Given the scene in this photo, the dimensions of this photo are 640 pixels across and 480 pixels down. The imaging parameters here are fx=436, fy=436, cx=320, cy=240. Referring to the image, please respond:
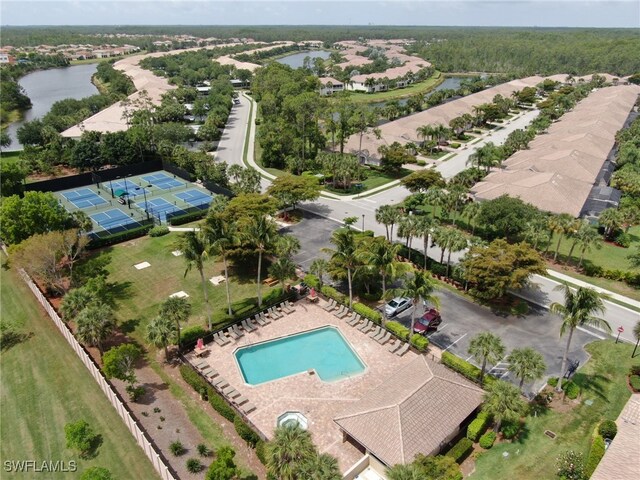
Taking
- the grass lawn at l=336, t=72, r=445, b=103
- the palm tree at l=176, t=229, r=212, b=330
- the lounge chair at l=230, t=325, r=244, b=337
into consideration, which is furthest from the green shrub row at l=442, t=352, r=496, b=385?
the grass lawn at l=336, t=72, r=445, b=103

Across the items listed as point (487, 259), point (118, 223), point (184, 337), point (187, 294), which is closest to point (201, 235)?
point (184, 337)

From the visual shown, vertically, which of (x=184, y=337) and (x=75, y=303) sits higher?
(x=75, y=303)

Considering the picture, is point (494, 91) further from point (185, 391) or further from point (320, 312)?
point (185, 391)

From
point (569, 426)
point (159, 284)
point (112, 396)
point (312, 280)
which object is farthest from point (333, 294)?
point (569, 426)

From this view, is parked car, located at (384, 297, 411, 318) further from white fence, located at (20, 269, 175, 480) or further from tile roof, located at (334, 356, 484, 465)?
white fence, located at (20, 269, 175, 480)

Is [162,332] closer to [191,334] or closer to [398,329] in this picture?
[191,334]
